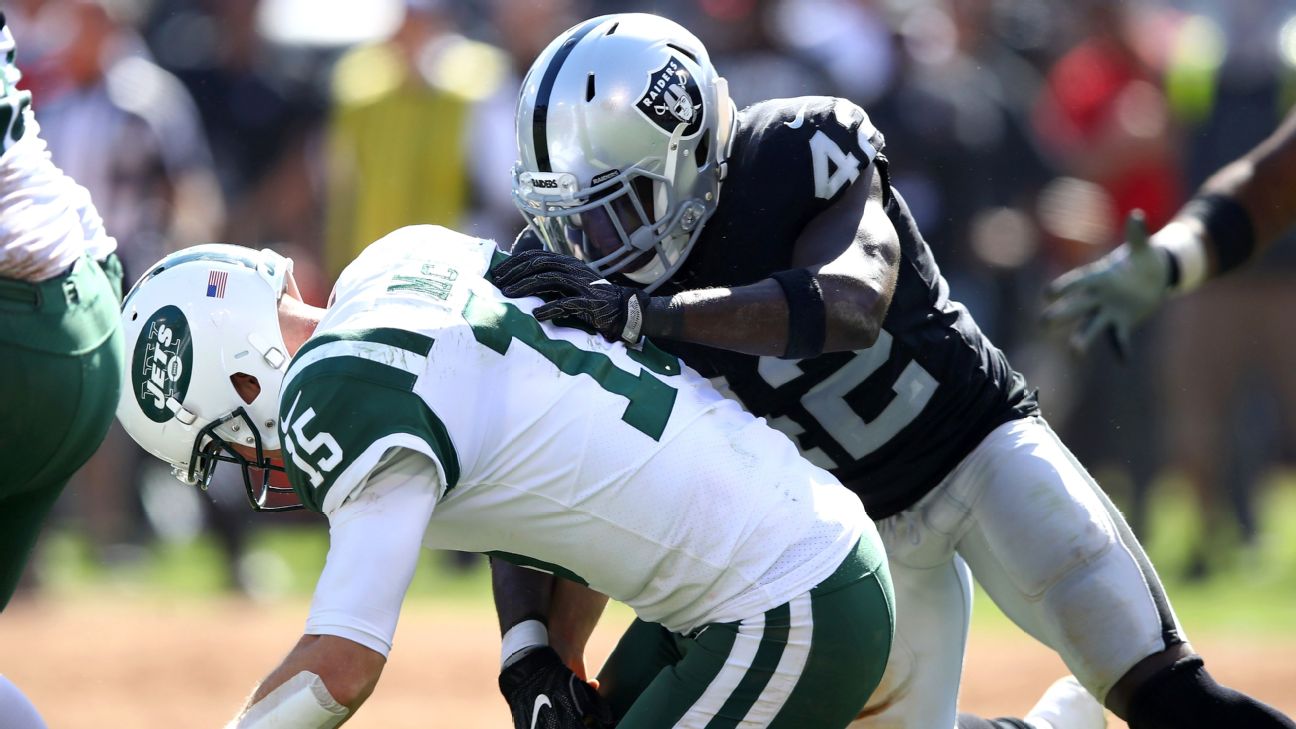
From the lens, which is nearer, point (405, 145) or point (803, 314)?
point (803, 314)

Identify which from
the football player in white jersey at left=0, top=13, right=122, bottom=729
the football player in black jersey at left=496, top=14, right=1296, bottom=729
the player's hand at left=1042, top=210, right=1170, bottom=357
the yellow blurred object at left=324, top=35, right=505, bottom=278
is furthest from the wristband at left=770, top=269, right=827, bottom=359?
the yellow blurred object at left=324, top=35, right=505, bottom=278

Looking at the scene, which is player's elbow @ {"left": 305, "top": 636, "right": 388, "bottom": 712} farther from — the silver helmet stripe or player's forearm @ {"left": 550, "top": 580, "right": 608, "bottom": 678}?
the silver helmet stripe

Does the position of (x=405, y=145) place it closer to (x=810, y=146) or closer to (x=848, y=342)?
(x=810, y=146)

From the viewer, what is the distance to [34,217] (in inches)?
147

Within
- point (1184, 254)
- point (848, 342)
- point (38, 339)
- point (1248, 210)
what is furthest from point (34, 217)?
point (1248, 210)

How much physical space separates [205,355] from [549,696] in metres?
1.05

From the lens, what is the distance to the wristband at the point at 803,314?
147 inches

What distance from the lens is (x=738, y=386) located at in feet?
13.9

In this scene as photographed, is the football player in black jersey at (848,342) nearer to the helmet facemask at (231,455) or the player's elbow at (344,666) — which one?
the helmet facemask at (231,455)

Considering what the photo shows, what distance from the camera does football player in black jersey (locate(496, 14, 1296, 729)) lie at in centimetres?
391

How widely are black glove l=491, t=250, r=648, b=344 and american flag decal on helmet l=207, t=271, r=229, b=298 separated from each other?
537mm

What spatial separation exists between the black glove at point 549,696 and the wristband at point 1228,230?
233 centimetres

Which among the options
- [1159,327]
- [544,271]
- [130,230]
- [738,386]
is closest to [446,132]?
[130,230]

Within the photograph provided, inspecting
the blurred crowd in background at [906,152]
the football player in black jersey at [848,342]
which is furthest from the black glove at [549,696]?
the blurred crowd in background at [906,152]
